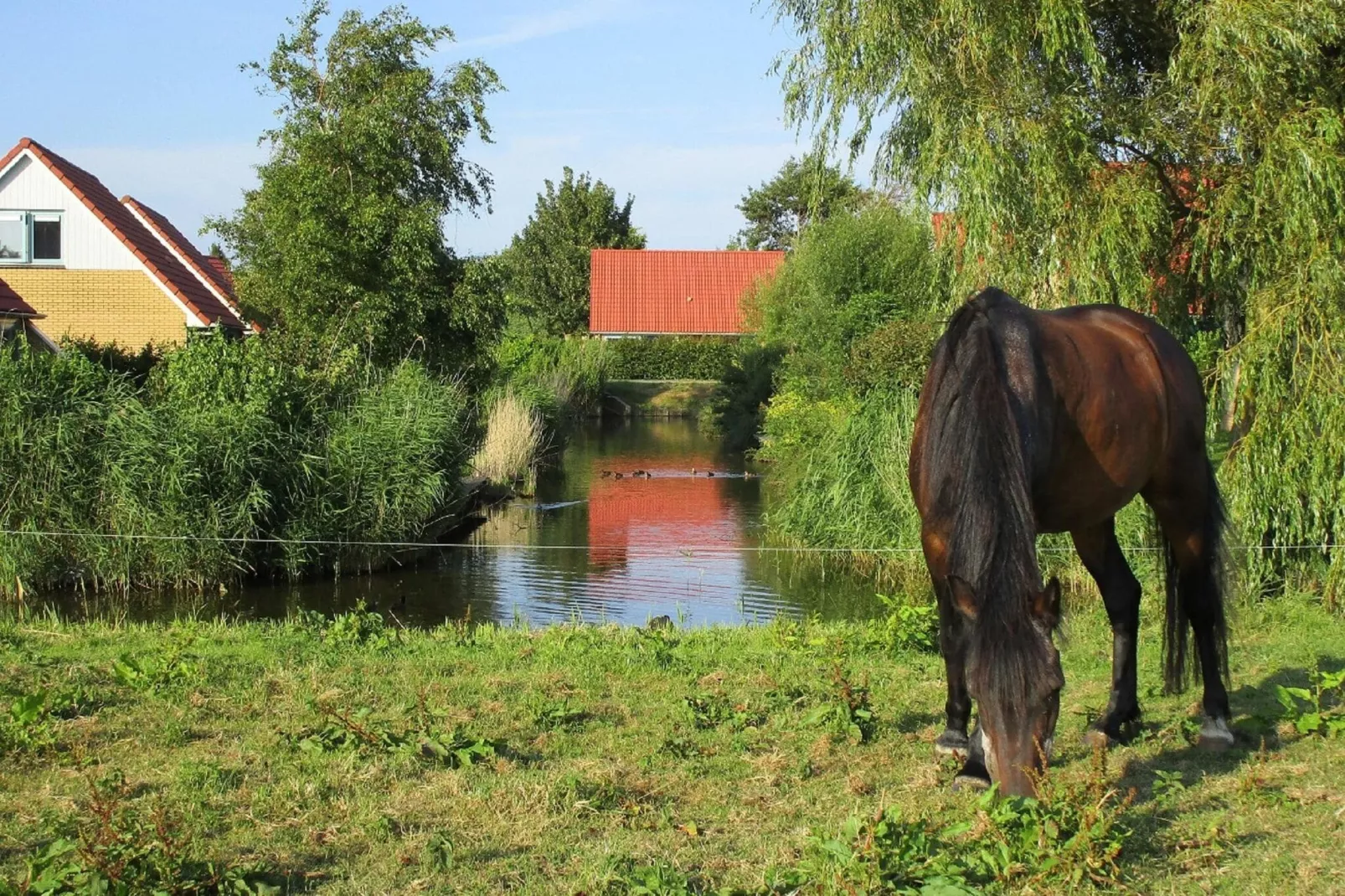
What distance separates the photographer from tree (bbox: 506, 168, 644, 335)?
62500 millimetres

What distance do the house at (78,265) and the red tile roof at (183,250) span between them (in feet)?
13.0

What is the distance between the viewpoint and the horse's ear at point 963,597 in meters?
4.10

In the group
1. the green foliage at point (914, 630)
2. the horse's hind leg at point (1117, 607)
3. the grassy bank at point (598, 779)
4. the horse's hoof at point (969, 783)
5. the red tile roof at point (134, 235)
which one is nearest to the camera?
the grassy bank at point (598, 779)

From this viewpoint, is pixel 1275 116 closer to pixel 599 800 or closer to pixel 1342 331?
pixel 1342 331

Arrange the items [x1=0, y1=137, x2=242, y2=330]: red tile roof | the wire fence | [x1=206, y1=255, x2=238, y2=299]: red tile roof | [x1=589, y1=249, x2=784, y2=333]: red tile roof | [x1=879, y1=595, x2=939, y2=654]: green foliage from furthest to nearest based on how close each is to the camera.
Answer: [x1=589, y1=249, x2=784, y2=333]: red tile roof < [x1=206, y1=255, x2=238, y2=299]: red tile roof < [x1=0, y1=137, x2=242, y2=330]: red tile roof < the wire fence < [x1=879, y1=595, x2=939, y2=654]: green foliage

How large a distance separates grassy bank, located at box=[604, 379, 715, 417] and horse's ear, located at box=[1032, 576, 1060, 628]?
38.6 meters

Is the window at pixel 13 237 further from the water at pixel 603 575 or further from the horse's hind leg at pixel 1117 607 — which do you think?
the horse's hind leg at pixel 1117 607

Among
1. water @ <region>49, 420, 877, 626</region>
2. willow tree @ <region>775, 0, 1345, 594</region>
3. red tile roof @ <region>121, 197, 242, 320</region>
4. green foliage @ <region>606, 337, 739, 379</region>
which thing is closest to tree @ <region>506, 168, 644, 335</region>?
green foliage @ <region>606, 337, 739, 379</region>

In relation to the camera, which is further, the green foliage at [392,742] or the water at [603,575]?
the water at [603,575]

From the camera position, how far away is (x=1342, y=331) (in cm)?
908

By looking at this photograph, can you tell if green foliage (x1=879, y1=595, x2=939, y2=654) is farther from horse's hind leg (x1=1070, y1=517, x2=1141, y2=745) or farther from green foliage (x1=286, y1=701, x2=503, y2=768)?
green foliage (x1=286, y1=701, x2=503, y2=768)

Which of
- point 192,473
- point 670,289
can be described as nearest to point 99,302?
point 192,473

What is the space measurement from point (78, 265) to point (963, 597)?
28.4 meters

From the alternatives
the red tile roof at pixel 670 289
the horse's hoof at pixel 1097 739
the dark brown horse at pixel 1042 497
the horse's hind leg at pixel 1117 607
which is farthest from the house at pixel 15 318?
the red tile roof at pixel 670 289
